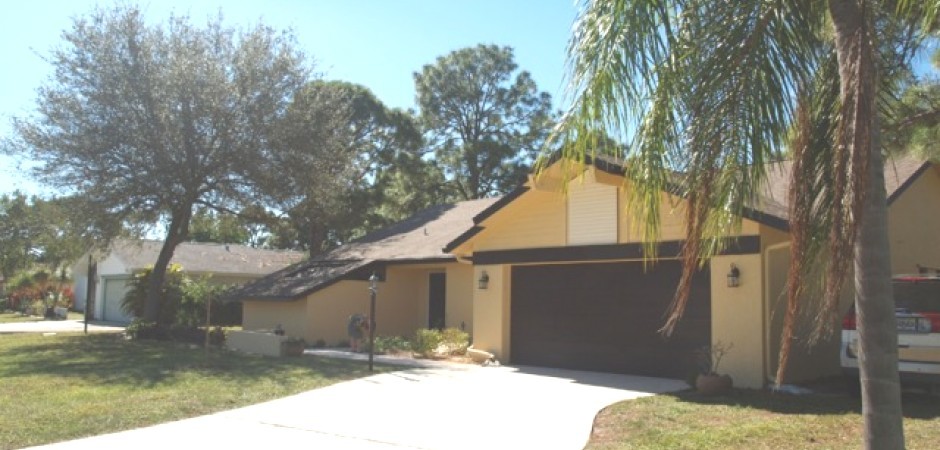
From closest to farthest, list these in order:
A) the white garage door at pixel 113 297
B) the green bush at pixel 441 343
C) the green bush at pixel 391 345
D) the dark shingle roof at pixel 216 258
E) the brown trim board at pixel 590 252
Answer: the brown trim board at pixel 590 252
the green bush at pixel 441 343
the green bush at pixel 391 345
the dark shingle roof at pixel 216 258
the white garage door at pixel 113 297

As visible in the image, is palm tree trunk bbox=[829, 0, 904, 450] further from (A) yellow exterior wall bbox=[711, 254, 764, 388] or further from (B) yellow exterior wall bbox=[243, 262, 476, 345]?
(B) yellow exterior wall bbox=[243, 262, 476, 345]

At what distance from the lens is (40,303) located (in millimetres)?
41000

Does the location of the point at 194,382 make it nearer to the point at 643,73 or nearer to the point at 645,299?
the point at 645,299

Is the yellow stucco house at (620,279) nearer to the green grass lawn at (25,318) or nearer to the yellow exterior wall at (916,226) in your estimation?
the yellow exterior wall at (916,226)

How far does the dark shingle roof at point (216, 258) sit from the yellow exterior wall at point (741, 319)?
28.5 meters

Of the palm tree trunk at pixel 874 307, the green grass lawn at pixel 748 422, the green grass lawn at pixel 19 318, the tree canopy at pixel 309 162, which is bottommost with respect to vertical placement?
the green grass lawn at pixel 19 318

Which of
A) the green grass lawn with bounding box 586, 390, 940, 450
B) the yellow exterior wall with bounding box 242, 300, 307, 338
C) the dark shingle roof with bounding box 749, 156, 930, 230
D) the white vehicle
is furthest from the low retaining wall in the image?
the white vehicle


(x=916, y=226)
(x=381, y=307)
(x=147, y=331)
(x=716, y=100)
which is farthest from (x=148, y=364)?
(x=916, y=226)

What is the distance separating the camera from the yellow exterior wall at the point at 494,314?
622 inches

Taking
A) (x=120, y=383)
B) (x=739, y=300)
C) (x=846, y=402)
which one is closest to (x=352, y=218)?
(x=120, y=383)

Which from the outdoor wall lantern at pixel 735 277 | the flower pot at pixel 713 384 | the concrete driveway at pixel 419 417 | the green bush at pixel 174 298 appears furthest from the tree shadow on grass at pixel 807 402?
the green bush at pixel 174 298

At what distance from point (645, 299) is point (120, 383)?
30.3ft

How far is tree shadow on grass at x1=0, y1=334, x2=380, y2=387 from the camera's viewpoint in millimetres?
13664

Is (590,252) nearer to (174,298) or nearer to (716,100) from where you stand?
(716,100)
